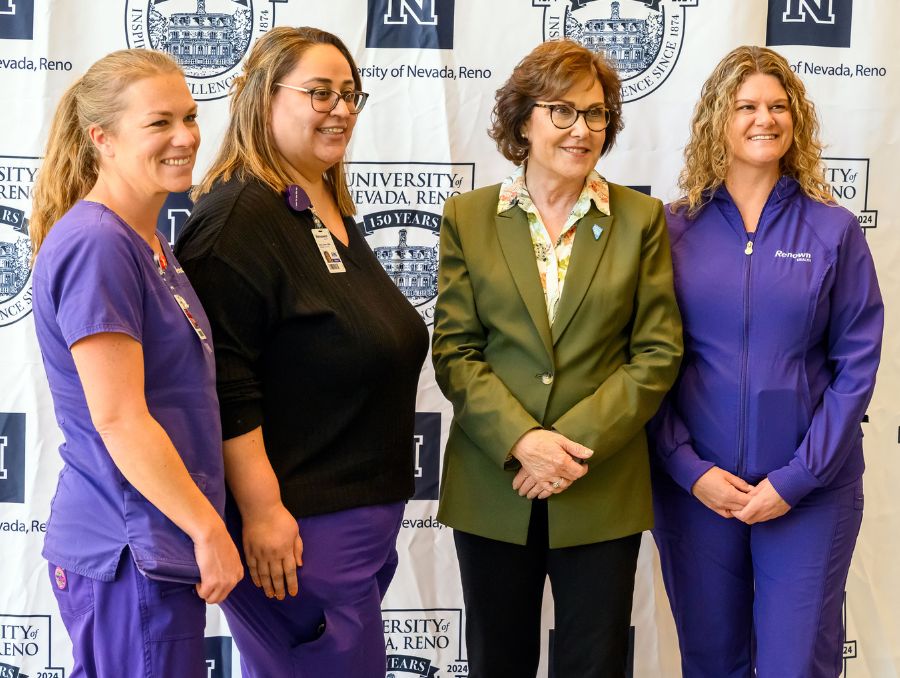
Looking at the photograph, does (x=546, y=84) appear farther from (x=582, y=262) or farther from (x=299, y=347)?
(x=299, y=347)

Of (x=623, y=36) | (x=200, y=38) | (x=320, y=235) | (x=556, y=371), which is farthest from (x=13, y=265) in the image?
A: (x=623, y=36)

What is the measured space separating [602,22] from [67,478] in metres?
1.79

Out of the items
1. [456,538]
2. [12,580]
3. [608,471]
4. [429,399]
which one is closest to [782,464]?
[608,471]

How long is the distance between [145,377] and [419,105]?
1391 mm

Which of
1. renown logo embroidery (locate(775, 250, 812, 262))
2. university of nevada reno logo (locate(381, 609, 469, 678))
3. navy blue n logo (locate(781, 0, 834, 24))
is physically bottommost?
university of nevada reno logo (locate(381, 609, 469, 678))

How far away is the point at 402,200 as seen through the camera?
2619 millimetres

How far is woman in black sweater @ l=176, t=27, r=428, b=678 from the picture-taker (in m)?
1.62

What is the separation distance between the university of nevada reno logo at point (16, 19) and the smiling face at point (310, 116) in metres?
1.15

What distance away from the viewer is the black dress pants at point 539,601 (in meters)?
1.99

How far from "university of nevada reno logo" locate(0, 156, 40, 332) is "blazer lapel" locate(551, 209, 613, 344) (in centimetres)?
143

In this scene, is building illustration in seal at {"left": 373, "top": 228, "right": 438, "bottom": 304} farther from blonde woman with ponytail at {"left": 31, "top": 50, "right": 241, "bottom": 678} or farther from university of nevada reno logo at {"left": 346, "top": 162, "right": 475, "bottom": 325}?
blonde woman with ponytail at {"left": 31, "top": 50, "right": 241, "bottom": 678}

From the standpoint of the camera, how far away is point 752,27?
2.59 m

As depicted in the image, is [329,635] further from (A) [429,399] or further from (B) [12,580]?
(B) [12,580]

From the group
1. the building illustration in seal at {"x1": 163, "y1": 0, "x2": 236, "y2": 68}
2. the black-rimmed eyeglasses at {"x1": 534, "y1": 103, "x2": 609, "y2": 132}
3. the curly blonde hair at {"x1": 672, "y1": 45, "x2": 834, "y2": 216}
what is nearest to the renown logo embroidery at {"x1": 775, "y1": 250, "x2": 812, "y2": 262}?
the curly blonde hair at {"x1": 672, "y1": 45, "x2": 834, "y2": 216}
